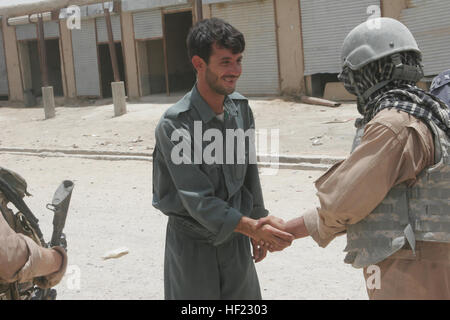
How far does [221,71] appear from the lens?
107 inches

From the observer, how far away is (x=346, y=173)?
2223 millimetres

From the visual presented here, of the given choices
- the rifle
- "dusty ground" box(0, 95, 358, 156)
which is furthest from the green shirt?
"dusty ground" box(0, 95, 358, 156)

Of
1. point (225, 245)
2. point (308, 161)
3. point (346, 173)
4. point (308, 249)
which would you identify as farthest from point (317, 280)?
point (308, 161)

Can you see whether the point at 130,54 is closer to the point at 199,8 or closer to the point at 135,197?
the point at 199,8

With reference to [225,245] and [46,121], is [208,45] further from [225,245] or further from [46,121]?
[46,121]

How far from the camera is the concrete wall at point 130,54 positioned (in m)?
18.4

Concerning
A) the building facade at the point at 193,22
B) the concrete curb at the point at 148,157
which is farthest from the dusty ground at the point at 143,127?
the building facade at the point at 193,22

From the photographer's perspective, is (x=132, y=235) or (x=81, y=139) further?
(x=81, y=139)

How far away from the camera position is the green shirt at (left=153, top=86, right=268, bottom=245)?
2.53 m

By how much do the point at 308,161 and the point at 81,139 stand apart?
6.25m

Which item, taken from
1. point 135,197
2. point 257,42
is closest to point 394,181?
point 135,197

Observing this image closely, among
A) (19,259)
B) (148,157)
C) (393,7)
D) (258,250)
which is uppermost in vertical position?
(393,7)

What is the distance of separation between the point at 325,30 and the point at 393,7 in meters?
1.89

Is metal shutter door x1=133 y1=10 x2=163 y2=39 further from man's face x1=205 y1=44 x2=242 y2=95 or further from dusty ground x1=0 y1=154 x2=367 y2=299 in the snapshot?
man's face x1=205 y1=44 x2=242 y2=95
